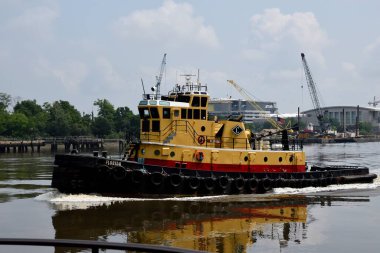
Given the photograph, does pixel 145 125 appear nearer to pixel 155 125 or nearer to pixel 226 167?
pixel 155 125

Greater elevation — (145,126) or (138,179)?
(145,126)

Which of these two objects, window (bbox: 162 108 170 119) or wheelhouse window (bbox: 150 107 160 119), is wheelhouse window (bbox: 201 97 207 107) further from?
wheelhouse window (bbox: 150 107 160 119)

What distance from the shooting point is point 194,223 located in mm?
22547

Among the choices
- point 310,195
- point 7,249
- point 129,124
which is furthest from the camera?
point 129,124

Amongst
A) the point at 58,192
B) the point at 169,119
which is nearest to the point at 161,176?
the point at 169,119

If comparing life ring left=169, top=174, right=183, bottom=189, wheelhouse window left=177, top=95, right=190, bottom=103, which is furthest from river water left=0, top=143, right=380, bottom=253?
wheelhouse window left=177, top=95, right=190, bottom=103

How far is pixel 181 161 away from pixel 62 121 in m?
91.3

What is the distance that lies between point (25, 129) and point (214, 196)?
9166 cm

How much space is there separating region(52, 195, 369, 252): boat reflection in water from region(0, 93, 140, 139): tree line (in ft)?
276

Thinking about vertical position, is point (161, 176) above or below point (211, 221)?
above

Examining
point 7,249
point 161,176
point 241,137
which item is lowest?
point 7,249

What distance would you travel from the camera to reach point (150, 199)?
87.8ft

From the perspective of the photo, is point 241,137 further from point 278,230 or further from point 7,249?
point 7,249

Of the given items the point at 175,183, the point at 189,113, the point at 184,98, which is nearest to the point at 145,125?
the point at 189,113
